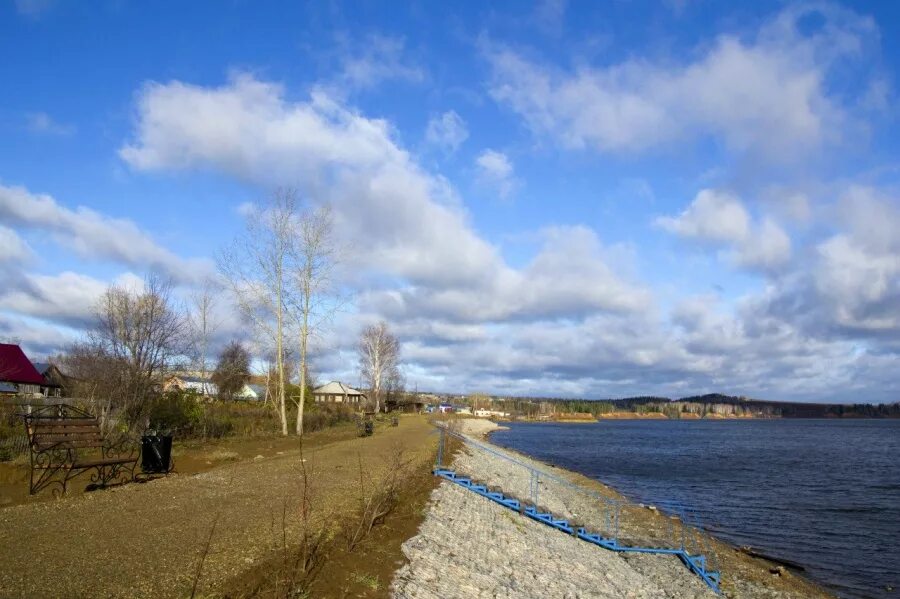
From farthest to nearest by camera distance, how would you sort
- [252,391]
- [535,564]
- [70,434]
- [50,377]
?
[252,391] < [50,377] < [70,434] < [535,564]

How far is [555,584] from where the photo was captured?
1102 cm

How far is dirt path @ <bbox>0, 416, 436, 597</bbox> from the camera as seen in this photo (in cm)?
654

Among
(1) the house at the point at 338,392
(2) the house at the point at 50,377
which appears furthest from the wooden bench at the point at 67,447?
(1) the house at the point at 338,392

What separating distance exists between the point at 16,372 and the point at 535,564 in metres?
34.8

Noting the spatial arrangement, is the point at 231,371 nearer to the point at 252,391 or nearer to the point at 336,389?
the point at 252,391

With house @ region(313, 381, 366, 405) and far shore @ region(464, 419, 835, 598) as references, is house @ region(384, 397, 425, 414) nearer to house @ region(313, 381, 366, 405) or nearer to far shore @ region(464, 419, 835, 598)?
house @ region(313, 381, 366, 405)

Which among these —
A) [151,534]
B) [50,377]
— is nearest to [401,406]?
[50,377]

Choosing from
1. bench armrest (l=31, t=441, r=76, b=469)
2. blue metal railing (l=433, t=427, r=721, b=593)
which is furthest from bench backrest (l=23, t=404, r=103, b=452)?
blue metal railing (l=433, t=427, r=721, b=593)

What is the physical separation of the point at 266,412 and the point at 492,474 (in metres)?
18.5

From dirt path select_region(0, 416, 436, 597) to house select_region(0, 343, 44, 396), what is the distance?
26292 millimetres

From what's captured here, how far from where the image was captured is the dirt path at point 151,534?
6535 millimetres

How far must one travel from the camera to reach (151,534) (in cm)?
855

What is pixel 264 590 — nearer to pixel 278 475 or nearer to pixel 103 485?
pixel 103 485

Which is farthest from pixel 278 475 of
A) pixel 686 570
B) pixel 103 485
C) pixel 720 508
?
pixel 720 508
